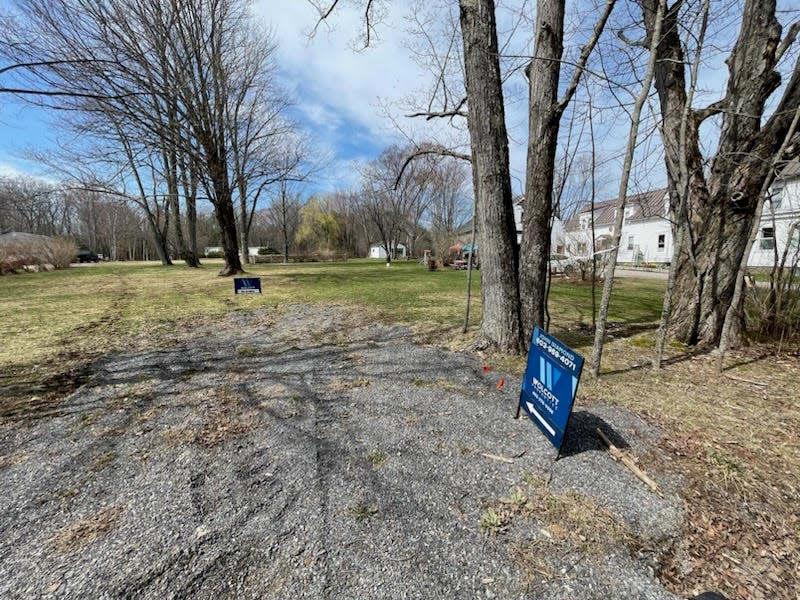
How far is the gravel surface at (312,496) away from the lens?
4.58ft

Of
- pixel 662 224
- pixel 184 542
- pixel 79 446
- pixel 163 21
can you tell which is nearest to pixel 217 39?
pixel 163 21

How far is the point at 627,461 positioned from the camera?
6.97ft

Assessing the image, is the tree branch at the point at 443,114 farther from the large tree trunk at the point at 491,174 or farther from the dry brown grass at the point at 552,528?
the dry brown grass at the point at 552,528

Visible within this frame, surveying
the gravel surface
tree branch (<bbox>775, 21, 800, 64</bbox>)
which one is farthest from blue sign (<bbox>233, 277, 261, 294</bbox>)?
tree branch (<bbox>775, 21, 800, 64</bbox>)

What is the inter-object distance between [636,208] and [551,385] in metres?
26.1

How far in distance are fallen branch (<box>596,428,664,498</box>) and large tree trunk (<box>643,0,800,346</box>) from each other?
2843mm

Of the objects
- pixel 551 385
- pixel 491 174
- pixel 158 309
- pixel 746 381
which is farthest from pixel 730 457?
pixel 158 309

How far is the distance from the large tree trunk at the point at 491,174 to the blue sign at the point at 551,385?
147 cm

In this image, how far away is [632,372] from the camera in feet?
12.1

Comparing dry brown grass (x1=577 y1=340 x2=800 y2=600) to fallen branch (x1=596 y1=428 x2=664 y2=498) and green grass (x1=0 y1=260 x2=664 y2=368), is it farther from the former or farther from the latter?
green grass (x1=0 y1=260 x2=664 y2=368)

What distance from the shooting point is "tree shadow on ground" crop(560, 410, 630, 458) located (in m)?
2.29

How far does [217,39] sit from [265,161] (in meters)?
4.66

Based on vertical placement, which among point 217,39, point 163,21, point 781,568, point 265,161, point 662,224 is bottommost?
point 781,568

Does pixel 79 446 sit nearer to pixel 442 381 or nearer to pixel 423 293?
pixel 442 381
